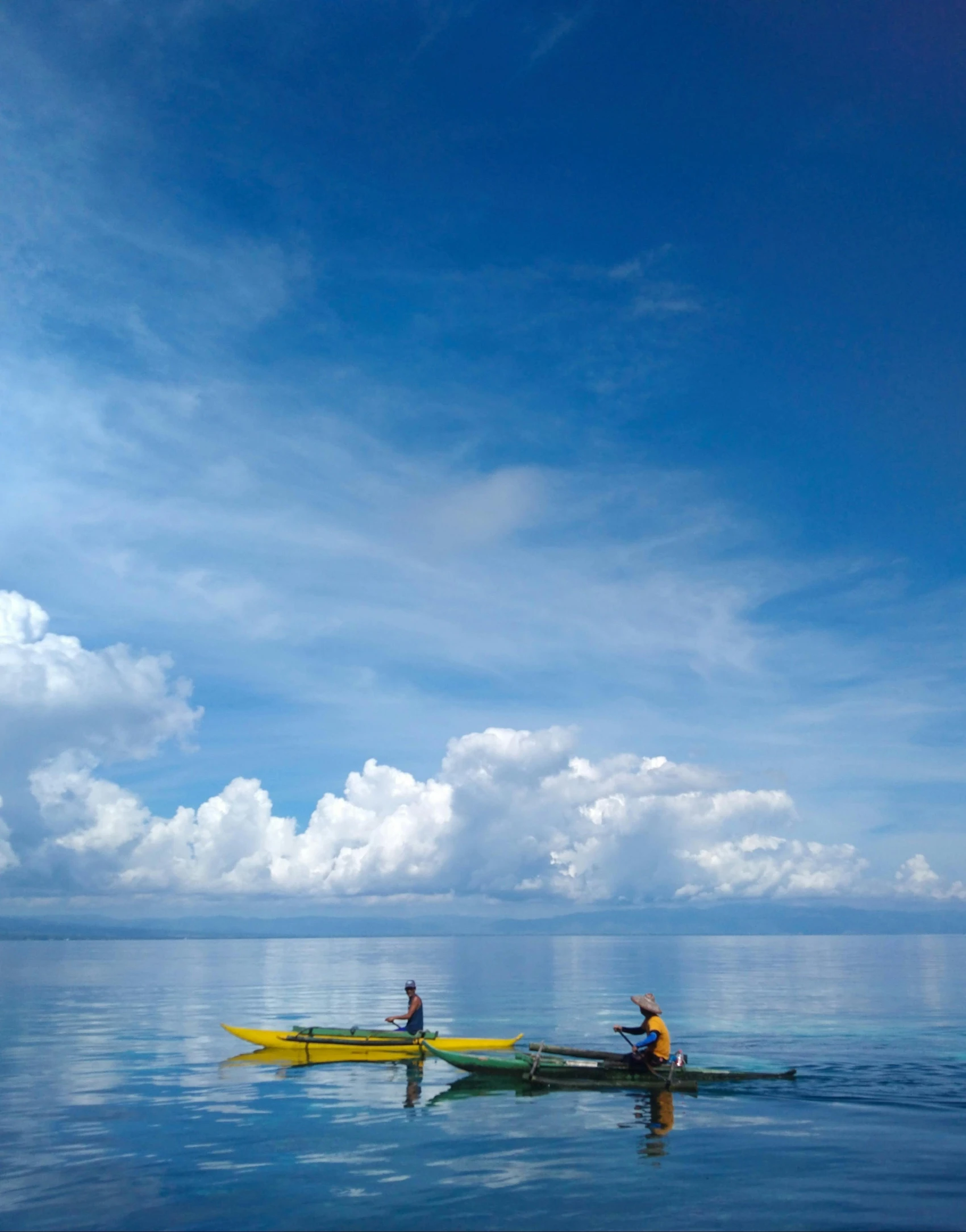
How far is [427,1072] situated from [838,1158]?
18039 millimetres

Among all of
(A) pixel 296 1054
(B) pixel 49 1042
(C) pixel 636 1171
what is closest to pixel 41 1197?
(C) pixel 636 1171

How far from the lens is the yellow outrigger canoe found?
38375 mm

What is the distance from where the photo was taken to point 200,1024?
5803 cm

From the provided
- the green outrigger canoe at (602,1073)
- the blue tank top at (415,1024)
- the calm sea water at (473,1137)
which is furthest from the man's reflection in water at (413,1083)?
the green outrigger canoe at (602,1073)

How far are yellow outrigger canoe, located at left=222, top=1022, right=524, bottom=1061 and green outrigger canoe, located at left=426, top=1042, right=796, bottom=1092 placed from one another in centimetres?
443

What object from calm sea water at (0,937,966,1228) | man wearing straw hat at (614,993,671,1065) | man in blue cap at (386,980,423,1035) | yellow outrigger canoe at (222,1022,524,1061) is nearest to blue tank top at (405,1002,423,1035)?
man in blue cap at (386,980,423,1035)

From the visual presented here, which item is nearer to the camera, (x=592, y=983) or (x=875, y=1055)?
(x=875, y=1055)

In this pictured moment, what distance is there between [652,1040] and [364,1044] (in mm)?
12583

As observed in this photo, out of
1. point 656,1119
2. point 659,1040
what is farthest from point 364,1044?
point 656,1119

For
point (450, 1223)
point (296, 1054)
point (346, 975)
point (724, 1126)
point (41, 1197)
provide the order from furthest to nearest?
point (346, 975) → point (296, 1054) → point (724, 1126) → point (41, 1197) → point (450, 1223)

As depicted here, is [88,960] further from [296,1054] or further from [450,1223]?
[450,1223]

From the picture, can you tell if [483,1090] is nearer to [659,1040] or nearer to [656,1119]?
[659,1040]

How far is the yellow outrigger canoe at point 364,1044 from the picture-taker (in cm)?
3838

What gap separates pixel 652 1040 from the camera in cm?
3250
